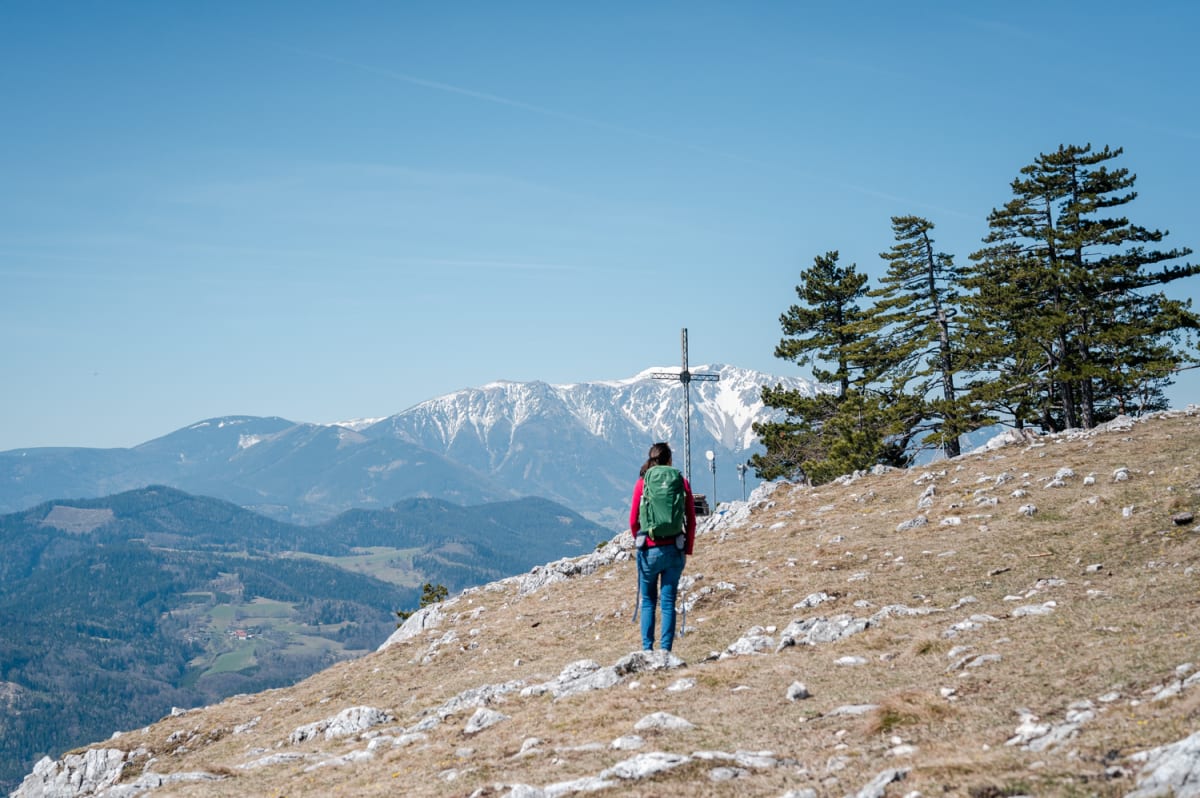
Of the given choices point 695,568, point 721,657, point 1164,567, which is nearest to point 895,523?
point 695,568

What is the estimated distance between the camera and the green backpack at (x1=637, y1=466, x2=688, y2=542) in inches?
565

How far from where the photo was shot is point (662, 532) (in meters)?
14.4

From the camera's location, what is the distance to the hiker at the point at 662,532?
14.4 meters

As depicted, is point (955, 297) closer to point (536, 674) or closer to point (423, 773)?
point (536, 674)

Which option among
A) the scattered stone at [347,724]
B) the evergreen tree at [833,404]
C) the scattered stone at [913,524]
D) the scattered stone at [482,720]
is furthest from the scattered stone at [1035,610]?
the evergreen tree at [833,404]

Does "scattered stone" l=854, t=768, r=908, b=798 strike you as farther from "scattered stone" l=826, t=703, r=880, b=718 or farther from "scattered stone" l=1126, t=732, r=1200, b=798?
"scattered stone" l=826, t=703, r=880, b=718

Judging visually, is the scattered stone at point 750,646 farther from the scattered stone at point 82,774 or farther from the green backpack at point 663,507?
the scattered stone at point 82,774

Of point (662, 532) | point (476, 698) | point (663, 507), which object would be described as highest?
point (663, 507)

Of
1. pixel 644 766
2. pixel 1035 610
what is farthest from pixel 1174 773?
pixel 1035 610

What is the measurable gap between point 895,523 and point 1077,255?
25.3 meters

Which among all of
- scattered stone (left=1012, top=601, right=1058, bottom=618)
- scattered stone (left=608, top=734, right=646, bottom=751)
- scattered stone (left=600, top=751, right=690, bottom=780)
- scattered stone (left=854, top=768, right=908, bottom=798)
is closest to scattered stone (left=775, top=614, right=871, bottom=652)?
scattered stone (left=1012, top=601, right=1058, bottom=618)

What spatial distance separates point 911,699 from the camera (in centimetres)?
976

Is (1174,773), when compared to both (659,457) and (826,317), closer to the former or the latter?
(659,457)

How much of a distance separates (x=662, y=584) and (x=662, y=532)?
96 cm
